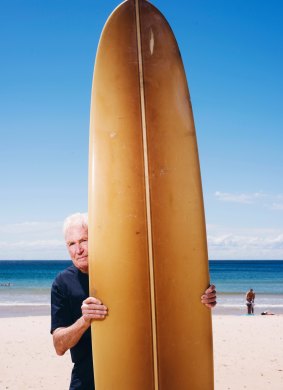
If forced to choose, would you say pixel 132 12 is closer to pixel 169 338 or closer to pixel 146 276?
pixel 146 276

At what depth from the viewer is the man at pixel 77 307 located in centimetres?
209

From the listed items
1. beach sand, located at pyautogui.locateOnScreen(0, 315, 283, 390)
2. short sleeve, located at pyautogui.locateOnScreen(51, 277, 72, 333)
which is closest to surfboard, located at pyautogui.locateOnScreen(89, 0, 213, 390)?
short sleeve, located at pyautogui.locateOnScreen(51, 277, 72, 333)

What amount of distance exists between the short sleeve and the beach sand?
14.1ft

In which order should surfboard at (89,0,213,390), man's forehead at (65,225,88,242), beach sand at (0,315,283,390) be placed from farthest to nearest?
beach sand at (0,315,283,390) → man's forehead at (65,225,88,242) → surfboard at (89,0,213,390)

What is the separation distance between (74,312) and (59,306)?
85 mm

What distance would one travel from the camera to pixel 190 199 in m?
2.35

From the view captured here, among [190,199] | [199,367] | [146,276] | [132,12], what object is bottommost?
[199,367]

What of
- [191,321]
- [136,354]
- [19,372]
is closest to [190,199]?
[191,321]

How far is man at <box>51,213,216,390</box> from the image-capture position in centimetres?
209

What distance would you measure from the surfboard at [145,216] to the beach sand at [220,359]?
13.6 feet

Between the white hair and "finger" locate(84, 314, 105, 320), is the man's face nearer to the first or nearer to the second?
the white hair

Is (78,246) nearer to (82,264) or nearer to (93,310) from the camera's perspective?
(82,264)

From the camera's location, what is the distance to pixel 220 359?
7.39m

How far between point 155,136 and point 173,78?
1.25ft
